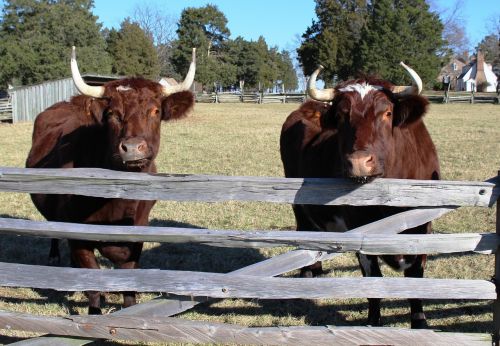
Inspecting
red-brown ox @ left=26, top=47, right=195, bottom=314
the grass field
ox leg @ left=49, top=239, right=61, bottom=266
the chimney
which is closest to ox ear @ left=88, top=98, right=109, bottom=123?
red-brown ox @ left=26, top=47, right=195, bottom=314

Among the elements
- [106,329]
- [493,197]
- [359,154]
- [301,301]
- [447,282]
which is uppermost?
[359,154]

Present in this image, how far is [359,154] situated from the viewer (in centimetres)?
Result: 373

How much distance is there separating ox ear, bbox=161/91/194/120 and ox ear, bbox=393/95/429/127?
1.95m

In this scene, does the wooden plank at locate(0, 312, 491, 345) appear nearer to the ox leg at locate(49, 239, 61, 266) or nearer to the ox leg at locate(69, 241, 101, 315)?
the ox leg at locate(69, 241, 101, 315)

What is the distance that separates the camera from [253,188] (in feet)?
11.7

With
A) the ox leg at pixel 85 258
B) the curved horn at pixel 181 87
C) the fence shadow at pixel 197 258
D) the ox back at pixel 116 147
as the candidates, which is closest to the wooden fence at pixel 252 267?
the ox back at pixel 116 147

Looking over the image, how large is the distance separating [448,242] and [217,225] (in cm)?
519

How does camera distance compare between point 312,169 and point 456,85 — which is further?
point 456,85

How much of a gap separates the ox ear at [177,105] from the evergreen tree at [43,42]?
135ft

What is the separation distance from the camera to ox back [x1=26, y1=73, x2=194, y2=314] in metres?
4.42

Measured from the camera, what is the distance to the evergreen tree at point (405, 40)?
54.3 meters

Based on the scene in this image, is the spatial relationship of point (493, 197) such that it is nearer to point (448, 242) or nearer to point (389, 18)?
point (448, 242)

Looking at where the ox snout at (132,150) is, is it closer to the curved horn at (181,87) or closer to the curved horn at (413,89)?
the curved horn at (181,87)

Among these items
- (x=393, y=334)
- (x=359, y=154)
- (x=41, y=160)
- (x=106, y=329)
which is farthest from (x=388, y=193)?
(x=41, y=160)
